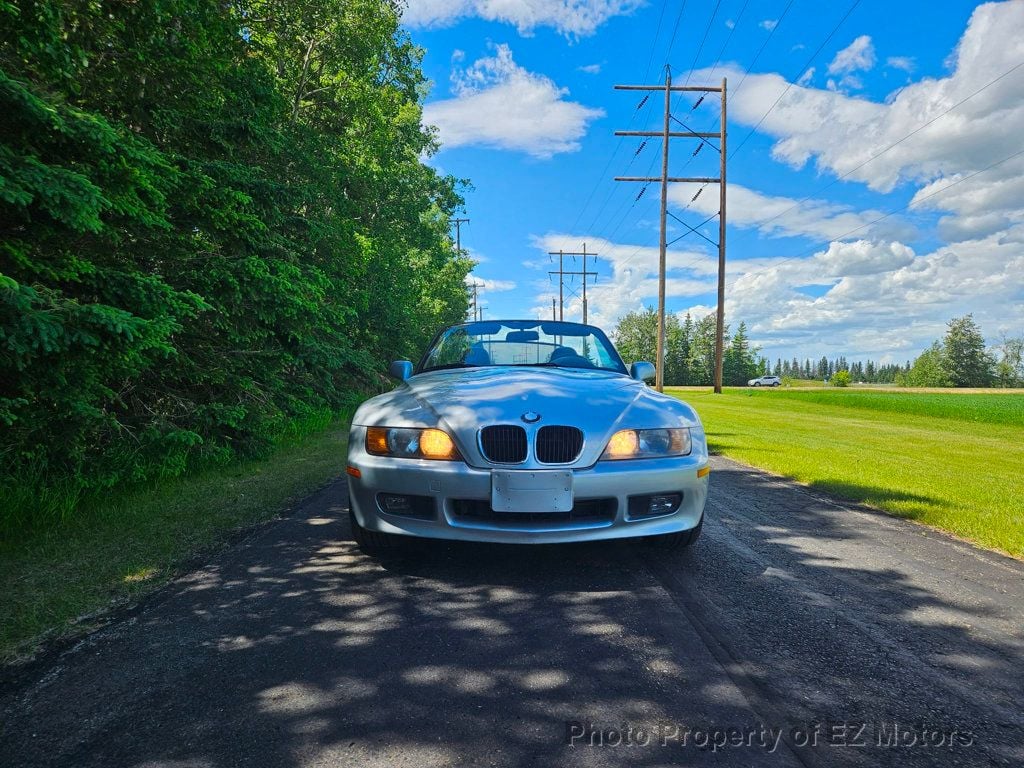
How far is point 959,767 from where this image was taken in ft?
5.20

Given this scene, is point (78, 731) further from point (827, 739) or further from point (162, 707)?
point (827, 739)

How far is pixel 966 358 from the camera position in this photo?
9181cm

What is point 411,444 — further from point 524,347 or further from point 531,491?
point 524,347

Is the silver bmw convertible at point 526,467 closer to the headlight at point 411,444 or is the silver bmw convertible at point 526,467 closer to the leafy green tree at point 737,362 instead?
the headlight at point 411,444

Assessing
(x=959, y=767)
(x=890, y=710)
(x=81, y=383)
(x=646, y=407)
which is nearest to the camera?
(x=959, y=767)

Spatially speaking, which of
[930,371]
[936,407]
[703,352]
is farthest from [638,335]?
[936,407]

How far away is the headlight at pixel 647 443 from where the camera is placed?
10.1 feet

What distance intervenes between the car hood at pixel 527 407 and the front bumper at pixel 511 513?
0.44 ft

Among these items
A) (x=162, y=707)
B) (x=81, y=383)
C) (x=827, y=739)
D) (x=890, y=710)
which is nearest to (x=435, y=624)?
(x=162, y=707)

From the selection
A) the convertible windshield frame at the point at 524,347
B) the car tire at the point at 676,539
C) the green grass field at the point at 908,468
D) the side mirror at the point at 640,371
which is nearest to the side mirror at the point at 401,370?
the convertible windshield frame at the point at 524,347

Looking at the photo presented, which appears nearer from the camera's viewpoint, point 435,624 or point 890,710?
point 890,710

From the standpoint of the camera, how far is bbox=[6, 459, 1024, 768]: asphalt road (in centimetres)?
168

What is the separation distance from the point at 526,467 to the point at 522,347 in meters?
2.20

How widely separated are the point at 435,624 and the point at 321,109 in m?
16.2
